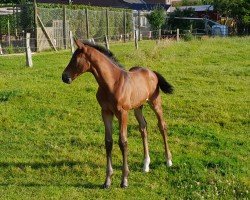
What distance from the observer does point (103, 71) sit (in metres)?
6.32

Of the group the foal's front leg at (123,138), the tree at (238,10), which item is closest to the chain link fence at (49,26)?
the tree at (238,10)

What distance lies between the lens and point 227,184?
653 centimetres

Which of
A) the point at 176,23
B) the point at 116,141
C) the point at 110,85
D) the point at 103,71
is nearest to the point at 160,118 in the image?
the point at 110,85

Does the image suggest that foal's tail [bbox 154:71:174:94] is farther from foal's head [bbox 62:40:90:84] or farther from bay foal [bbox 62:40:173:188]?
foal's head [bbox 62:40:90:84]

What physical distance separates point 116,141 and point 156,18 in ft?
106

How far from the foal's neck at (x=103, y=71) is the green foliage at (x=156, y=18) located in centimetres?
3401

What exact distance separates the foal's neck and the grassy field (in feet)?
4.77

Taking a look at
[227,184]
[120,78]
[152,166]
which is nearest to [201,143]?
[152,166]

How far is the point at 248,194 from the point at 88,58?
2.74 m

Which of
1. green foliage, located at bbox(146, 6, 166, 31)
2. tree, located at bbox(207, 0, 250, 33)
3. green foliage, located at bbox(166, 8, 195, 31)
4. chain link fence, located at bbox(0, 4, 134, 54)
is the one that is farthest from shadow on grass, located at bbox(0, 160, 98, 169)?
tree, located at bbox(207, 0, 250, 33)

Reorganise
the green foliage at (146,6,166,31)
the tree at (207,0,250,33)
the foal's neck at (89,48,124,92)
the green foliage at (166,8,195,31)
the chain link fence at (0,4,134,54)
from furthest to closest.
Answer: the green foliage at (166,8,195,31)
the tree at (207,0,250,33)
the green foliage at (146,6,166,31)
the chain link fence at (0,4,134,54)
the foal's neck at (89,48,124,92)

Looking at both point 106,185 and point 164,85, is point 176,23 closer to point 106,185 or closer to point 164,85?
point 164,85

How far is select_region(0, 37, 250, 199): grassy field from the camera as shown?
659 centimetres

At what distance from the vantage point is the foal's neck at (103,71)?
20.6 feet
